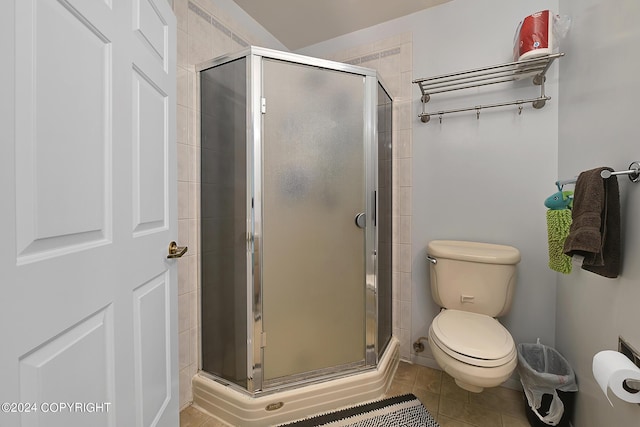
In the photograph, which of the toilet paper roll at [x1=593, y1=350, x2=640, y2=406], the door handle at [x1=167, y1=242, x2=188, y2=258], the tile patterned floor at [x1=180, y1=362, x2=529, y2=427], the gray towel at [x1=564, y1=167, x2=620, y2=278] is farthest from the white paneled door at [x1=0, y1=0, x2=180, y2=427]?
the gray towel at [x1=564, y1=167, x2=620, y2=278]

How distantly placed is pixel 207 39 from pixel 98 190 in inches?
49.6

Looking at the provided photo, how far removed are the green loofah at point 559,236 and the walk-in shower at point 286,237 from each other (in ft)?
2.68

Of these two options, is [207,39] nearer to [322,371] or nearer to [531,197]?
[322,371]

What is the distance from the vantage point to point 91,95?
0.61 m

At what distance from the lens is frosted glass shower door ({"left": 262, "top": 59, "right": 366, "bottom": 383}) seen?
1332 millimetres

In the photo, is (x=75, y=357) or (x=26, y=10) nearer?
(x=26, y=10)

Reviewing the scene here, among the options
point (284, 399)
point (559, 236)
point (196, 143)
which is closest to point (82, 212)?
point (196, 143)

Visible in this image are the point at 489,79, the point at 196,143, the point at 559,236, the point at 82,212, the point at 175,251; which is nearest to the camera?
the point at 82,212

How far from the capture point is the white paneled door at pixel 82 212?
44 centimetres

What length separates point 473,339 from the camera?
1.24 metres

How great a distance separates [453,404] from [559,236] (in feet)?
3.40

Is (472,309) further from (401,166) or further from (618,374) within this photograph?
(401,166)

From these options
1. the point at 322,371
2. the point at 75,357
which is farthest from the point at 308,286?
the point at 75,357

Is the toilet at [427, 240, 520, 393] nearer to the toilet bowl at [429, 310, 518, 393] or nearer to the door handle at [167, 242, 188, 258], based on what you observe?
the toilet bowl at [429, 310, 518, 393]
